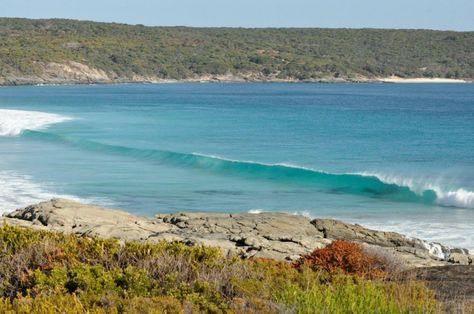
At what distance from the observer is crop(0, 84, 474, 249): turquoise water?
85.3ft

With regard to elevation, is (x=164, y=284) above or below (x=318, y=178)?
above

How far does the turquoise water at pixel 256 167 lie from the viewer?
85.3 ft

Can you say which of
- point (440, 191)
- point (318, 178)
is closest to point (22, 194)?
point (318, 178)

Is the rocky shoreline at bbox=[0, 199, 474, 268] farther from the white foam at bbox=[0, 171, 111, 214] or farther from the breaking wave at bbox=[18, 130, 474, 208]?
the breaking wave at bbox=[18, 130, 474, 208]

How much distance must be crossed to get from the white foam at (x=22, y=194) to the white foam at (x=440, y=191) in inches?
437

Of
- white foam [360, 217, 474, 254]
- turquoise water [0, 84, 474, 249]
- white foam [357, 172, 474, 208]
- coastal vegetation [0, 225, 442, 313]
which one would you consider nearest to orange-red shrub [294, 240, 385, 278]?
coastal vegetation [0, 225, 442, 313]

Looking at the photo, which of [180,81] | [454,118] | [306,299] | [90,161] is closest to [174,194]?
[90,161]

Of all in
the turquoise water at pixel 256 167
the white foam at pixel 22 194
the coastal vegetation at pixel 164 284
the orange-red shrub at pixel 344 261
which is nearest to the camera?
the coastal vegetation at pixel 164 284

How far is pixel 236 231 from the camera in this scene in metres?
18.7

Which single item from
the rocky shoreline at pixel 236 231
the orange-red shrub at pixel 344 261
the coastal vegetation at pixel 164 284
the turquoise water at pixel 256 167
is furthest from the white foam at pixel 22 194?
the coastal vegetation at pixel 164 284

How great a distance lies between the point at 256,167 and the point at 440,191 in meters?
9.11

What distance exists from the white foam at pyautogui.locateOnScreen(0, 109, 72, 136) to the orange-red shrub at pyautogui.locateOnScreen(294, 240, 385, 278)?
44.0 m

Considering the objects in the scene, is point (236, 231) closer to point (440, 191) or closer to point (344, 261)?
point (344, 261)

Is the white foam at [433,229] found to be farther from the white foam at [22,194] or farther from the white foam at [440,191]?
the white foam at [22,194]
